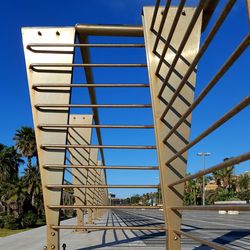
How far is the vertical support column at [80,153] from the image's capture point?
31.9 ft

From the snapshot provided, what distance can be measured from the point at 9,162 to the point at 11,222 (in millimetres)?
21257

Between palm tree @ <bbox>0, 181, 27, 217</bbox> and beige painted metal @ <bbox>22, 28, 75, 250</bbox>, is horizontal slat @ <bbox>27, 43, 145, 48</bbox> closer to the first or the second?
beige painted metal @ <bbox>22, 28, 75, 250</bbox>

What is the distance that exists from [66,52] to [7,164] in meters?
51.7

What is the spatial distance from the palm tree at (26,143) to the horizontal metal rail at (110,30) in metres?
49.9

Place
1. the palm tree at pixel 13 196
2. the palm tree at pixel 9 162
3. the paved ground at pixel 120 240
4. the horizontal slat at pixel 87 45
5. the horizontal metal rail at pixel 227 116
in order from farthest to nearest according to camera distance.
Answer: the palm tree at pixel 9 162 < the palm tree at pixel 13 196 < the paved ground at pixel 120 240 < the horizontal slat at pixel 87 45 < the horizontal metal rail at pixel 227 116

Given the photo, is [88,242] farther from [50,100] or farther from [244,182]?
[244,182]

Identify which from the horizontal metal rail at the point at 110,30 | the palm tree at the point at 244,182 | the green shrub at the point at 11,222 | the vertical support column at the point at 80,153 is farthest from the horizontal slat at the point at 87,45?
the palm tree at the point at 244,182

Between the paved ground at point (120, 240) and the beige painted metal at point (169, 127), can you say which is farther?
the paved ground at point (120, 240)

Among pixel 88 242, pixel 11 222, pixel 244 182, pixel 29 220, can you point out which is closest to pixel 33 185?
pixel 29 220

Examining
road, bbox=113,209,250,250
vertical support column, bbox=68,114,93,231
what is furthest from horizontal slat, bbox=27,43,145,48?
vertical support column, bbox=68,114,93,231

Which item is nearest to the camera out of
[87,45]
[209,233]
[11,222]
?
[87,45]

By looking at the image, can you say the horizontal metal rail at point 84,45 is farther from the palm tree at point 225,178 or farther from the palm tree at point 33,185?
the palm tree at point 225,178

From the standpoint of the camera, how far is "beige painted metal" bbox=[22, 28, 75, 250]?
5.35 m

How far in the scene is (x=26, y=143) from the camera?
55.2 m
